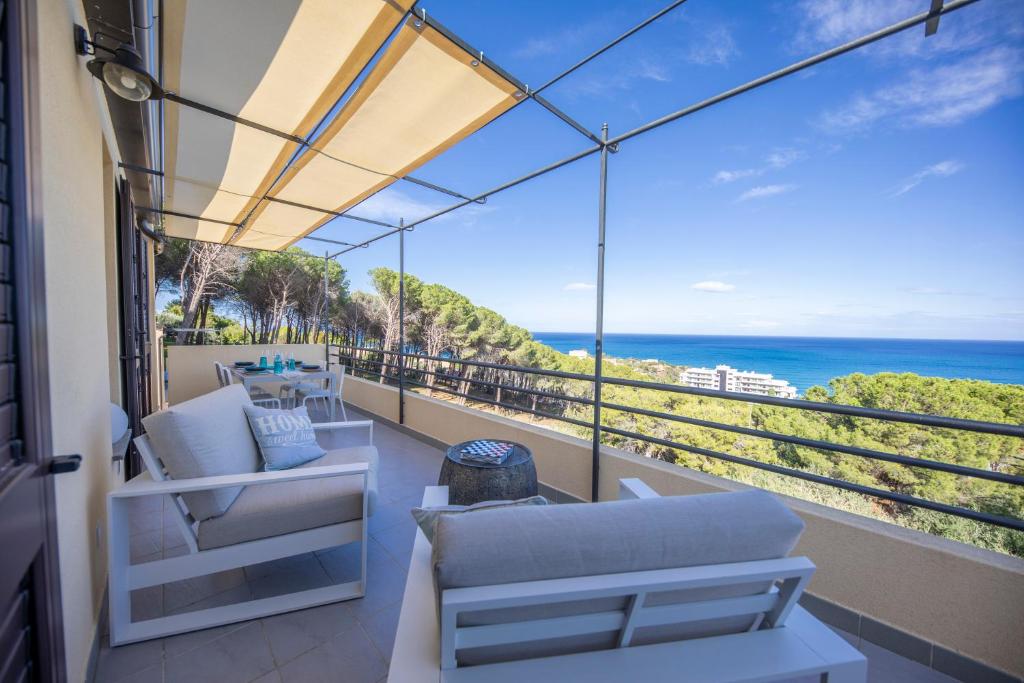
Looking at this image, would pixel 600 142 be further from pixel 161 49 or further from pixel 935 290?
pixel 935 290

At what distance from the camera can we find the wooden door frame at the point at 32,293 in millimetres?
781

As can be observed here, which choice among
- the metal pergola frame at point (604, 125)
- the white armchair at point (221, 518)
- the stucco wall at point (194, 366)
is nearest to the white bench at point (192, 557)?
the white armchair at point (221, 518)

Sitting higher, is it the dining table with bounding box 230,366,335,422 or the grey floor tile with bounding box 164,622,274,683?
the dining table with bounding box 230,366,335,422

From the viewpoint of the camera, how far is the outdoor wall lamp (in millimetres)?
1326

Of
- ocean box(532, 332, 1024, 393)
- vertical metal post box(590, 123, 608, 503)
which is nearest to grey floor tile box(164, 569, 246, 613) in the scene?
vertical metal post box(590, 123, 608, 503)

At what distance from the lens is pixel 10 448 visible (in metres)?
0.80

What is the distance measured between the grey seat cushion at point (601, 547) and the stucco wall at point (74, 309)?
118 cm

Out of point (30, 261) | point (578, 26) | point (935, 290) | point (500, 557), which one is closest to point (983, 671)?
point (500, 557)

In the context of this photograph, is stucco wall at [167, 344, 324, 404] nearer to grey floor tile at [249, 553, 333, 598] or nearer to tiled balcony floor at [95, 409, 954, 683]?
tiled balcony floor at [95, 409, 954, 683]

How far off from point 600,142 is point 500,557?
2165 millimetres

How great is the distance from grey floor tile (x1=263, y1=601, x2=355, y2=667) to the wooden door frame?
23.9 inches

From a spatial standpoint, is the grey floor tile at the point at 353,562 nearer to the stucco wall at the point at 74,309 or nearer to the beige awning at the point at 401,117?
the stucco wall at the point at 74,309

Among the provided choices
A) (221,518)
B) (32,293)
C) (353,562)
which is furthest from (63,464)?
(353,562)

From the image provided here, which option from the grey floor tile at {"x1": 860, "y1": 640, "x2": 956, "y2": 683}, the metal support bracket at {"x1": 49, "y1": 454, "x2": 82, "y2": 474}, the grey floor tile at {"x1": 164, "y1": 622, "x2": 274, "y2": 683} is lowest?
the grey floor tile at {"x1": 860, "y1": 640, "x2": 956, "y2": 683}
